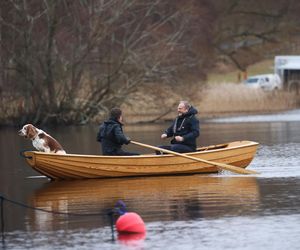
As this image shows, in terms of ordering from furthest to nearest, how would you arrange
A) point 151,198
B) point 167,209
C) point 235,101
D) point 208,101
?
point 235,101, point 208,101, point 151,198, point 167,209

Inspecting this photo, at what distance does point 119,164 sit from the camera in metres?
20.9

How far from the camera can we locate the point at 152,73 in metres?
46.8

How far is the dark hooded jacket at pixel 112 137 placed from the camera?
68.2ft

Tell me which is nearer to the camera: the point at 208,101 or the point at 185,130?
the point at 185,130

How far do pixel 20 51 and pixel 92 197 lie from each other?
2891 centimetres

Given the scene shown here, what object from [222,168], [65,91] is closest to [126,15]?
[65,91]

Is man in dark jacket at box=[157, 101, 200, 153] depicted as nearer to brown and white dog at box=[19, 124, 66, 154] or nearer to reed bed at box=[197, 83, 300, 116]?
brown and white dog at box=[19, 124, 66, 154]

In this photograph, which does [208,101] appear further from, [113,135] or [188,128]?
[113,135]

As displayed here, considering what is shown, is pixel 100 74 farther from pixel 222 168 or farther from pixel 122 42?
pixel 222 168

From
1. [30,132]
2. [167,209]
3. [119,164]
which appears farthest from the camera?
[30,132]

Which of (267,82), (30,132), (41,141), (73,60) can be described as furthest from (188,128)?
(267,82)

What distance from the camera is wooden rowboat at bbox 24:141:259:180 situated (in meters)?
20.7

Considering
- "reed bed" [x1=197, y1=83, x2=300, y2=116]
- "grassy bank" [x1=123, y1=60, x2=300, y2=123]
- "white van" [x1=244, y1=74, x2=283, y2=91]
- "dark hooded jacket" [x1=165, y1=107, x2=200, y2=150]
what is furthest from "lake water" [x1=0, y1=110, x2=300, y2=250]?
"white van" [x1=244, y1=74, x2=283, y2=91]

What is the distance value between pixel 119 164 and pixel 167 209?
189 inches
